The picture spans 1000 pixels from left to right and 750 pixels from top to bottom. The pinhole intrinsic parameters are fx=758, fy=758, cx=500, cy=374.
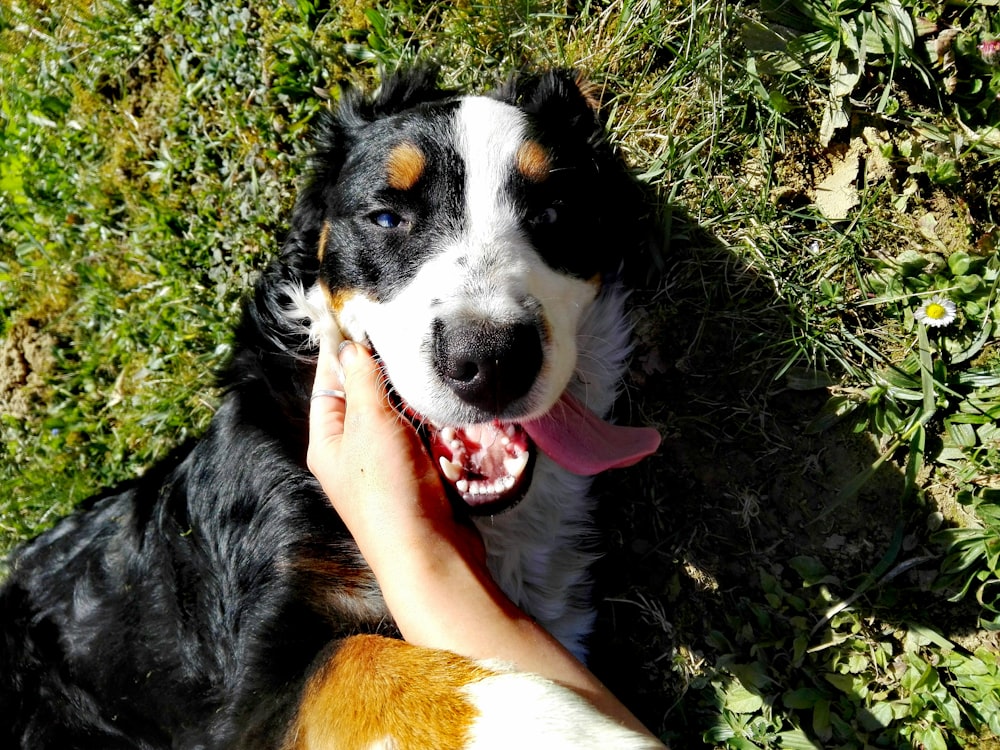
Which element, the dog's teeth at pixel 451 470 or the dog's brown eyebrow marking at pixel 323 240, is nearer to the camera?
the dog's teeth at pixel 451 470

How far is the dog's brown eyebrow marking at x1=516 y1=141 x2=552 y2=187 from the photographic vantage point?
2848mm

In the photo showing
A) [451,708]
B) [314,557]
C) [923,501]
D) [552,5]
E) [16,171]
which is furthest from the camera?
[16,171]

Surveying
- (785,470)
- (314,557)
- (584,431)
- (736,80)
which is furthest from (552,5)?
(314,557)

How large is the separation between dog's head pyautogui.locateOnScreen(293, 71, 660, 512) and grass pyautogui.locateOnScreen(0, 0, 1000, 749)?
28.2 inches

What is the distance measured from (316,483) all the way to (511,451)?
75cm

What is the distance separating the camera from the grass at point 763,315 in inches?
128

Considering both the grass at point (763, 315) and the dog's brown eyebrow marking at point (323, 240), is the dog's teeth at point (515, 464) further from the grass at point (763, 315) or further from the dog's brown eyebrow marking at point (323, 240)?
the dog's brown eyebrow marking at point (323, 240)

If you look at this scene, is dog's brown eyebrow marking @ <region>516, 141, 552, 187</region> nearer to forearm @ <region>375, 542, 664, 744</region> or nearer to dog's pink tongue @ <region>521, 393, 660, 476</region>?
dog's pink tongue @ <region>521, 393, 660, 476</region>


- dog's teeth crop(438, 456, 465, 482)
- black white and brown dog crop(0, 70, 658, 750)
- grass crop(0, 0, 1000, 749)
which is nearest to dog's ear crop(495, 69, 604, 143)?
black white and brown dog crop(0, 70, 658, 750)

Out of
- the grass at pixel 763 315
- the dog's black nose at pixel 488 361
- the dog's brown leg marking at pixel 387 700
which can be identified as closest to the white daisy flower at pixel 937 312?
the grass at pixel 763 315

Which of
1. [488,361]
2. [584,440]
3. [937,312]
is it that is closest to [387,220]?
[488,361]

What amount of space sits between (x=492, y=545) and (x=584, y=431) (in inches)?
23.7

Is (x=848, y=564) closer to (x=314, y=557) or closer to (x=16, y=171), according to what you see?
(x=314, y=557)

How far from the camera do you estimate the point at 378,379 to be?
9.15 ft
